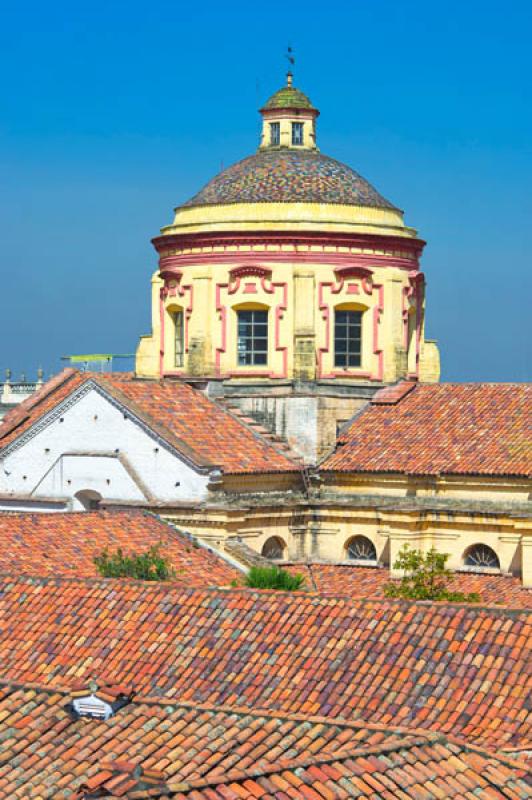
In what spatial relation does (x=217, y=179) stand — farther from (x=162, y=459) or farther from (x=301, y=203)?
(x=162, y=459)

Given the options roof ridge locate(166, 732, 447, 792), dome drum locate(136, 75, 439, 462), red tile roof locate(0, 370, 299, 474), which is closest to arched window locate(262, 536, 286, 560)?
red tile roof locate(0, 370, 299, 474)

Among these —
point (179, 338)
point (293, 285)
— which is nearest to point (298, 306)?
point (293, 285)

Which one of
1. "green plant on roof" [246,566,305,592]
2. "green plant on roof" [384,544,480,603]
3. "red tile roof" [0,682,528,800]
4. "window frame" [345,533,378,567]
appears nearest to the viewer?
"red tile roof" [0,682,528,800]

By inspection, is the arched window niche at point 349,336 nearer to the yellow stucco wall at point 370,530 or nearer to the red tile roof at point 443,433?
the red tile roof at point 443,433

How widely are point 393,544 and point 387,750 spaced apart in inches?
670

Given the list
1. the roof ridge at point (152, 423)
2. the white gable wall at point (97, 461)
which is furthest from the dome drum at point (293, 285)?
the white gable wall at point (97, 461)

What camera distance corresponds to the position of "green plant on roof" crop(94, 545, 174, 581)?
32125 millimetres

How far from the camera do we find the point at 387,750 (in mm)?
19797

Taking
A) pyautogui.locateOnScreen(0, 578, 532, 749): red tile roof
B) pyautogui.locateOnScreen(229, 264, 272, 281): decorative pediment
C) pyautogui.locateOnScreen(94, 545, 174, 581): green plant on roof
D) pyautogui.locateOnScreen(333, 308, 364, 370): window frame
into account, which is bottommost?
pyautogui.locateOnScreen(0, 578, 532, 749): red tile roof

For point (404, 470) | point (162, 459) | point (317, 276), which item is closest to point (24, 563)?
point (162, 459)

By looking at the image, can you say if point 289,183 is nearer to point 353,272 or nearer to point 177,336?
point 353,272

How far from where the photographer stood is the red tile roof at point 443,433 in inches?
1423

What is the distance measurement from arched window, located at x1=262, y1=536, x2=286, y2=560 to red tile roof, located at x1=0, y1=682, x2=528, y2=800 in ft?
50.8

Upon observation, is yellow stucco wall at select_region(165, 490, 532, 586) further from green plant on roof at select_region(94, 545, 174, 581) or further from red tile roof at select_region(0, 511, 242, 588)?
green plant on roof at select_region(94, 545, 174, 581)
